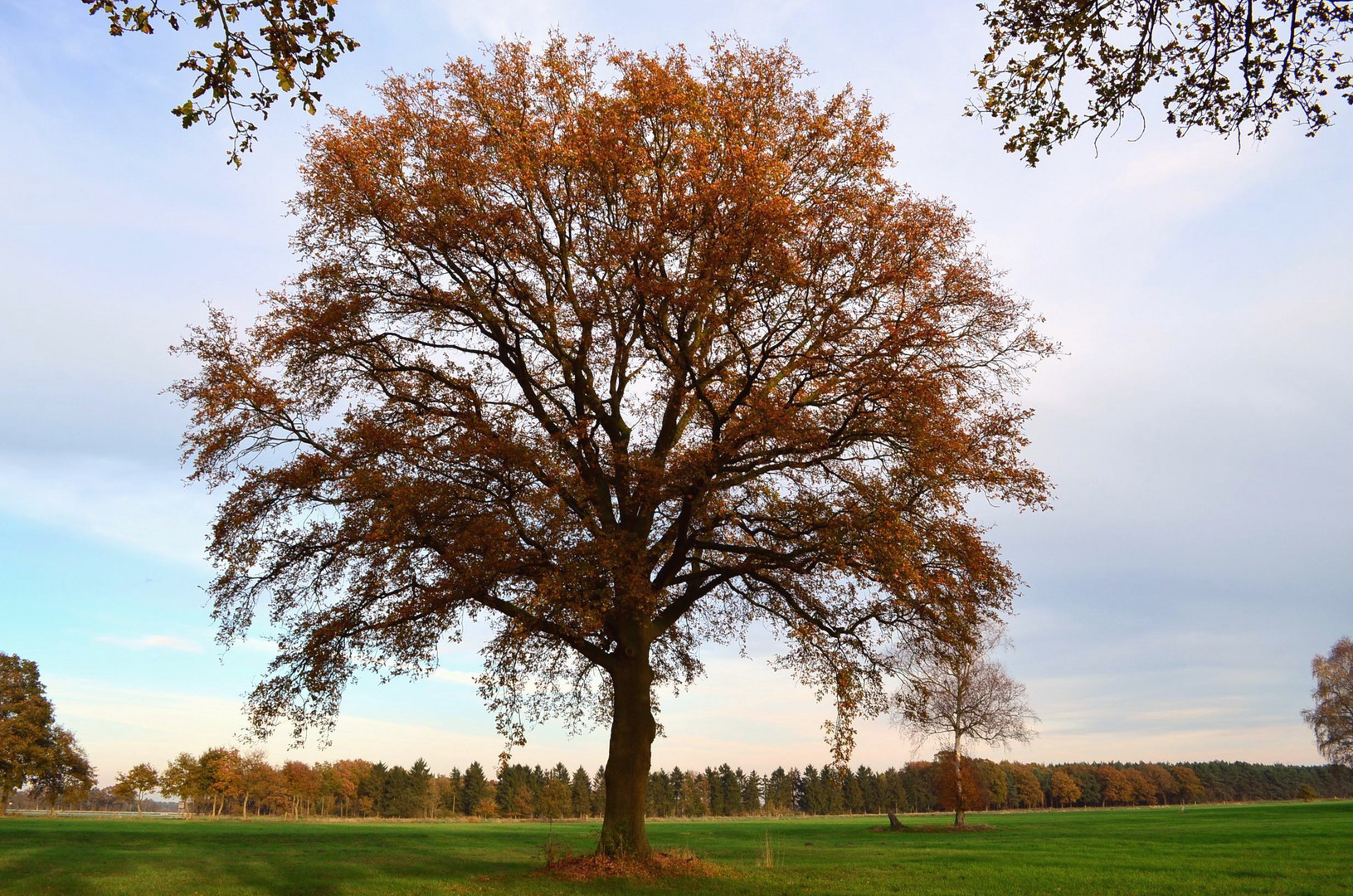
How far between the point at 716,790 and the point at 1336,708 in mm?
83941

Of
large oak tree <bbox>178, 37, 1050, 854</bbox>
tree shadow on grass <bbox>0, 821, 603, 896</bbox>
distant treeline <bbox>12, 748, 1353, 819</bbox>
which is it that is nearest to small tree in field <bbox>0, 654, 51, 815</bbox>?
distant treeline <bbox>12, 748, 1353, 819</bbox>

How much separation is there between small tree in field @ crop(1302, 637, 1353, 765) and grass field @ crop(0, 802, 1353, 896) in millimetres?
40924

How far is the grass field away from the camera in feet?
54.6

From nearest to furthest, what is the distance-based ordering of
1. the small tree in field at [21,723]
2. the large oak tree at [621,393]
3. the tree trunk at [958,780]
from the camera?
the large oak tree at [621,393], the tree trunk at [958,780], the small tree in field at [21,723]

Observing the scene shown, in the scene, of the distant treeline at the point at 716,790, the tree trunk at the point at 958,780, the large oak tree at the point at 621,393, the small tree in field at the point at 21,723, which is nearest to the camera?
the large oak tree at the point at 621,393

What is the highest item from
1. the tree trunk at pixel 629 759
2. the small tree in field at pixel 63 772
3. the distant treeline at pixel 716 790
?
the tree trunk at pixel 629 759

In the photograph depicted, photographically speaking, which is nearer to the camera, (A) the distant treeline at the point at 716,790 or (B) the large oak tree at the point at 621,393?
(B) the large oak tree at the point at 621,393

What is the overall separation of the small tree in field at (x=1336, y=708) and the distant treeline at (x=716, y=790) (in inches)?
1333

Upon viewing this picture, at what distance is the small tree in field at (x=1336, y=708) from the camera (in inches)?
2645

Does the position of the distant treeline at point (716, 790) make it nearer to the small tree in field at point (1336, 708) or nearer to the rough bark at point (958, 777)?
the small tree in field at point (1336, 708)

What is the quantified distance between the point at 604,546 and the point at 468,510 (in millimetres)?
2977

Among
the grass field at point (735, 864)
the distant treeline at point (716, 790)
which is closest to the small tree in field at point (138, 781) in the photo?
the distant treeline at point (716, 790)

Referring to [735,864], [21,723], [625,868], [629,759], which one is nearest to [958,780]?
[735,864]

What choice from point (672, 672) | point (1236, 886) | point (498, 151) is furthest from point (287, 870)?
point (1236, 886)
